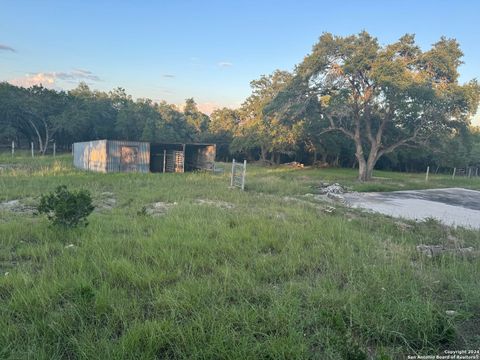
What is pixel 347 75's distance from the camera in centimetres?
2005

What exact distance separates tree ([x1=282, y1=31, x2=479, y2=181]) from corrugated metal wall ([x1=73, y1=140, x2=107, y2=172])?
11.5 m

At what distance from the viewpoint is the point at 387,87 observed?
61.3 ft

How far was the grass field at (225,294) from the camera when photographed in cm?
236

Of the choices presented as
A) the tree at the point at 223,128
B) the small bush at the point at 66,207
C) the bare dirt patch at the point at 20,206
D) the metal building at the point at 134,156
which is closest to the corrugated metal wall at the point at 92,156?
the metal building at the point at 134,156

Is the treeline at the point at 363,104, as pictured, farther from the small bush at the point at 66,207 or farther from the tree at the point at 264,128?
the small bush at the point at 66,207

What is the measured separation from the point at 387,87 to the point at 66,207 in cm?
1834

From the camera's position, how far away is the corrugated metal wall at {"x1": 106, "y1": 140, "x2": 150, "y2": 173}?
60.7 feet

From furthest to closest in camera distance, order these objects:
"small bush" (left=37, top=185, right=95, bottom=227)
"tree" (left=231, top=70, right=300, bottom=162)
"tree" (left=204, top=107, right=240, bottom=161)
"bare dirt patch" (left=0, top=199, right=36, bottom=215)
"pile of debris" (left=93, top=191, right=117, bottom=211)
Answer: "tree" (left=204, top=107, right=240, bottom=161), "tree" (left=231, top=70, right=300, bottom=162), "pile of debris" (left=93, top=191, right=117, bottom=211), "bare dirt patch" (left=0, top=199, right=36, bottom=215), "small bush" (left=37, top=185, right=95, bottom=227)

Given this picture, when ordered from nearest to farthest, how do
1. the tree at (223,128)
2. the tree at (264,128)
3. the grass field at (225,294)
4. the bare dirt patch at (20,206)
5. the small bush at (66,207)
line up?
the grass field at (225,294), the small bush at (66,207), the bare dirt patch at (20,206), the tree at (264,128), the tree at (223,128)

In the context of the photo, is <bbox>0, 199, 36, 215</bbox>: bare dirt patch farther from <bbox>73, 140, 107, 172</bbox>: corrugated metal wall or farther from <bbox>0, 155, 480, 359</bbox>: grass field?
<bbox>73, 140, 107, 172</bbox>: corrugated metal wall

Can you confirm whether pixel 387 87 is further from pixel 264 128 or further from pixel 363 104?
pixel 264 128

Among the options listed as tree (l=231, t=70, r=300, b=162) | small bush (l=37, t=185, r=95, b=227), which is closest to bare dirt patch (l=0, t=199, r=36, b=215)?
small bush (l=37, t=185, r=95, b=227)

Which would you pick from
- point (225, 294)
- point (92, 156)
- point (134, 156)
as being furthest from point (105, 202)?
point (92, 156)

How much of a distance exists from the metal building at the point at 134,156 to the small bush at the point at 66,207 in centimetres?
1347
